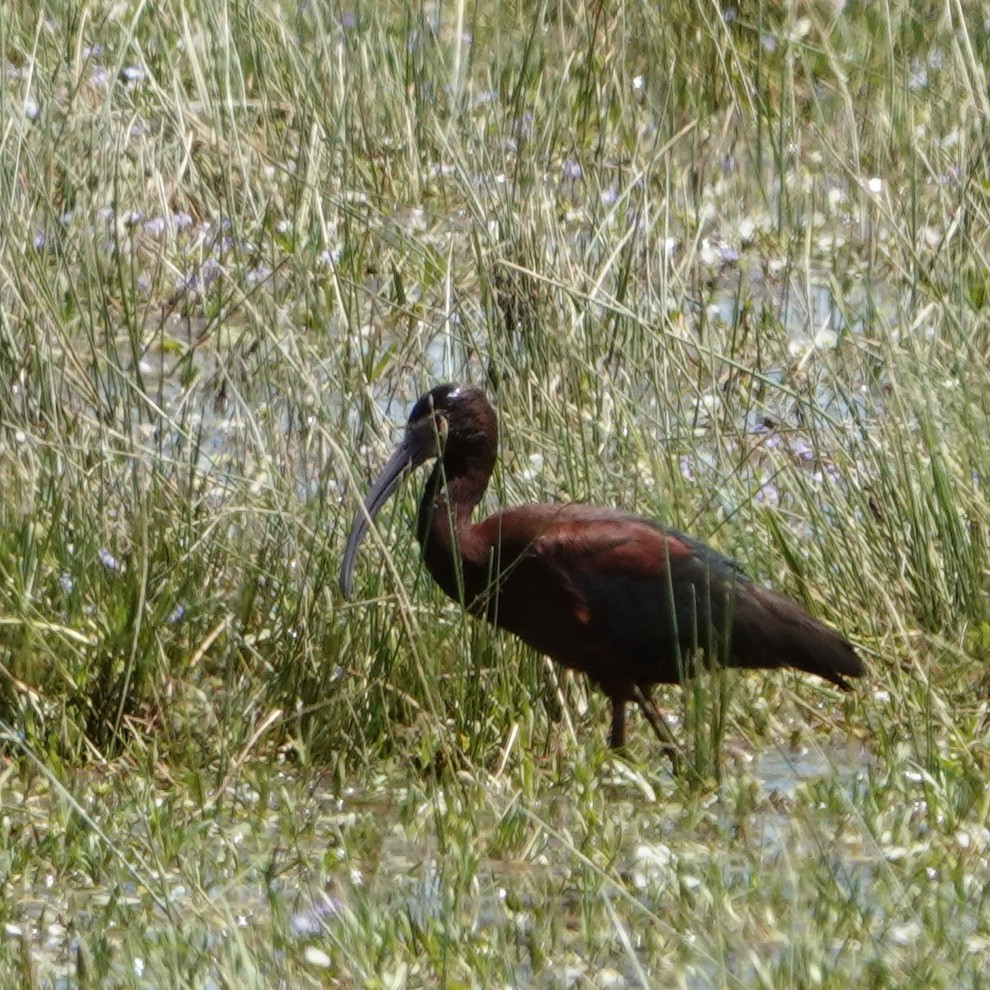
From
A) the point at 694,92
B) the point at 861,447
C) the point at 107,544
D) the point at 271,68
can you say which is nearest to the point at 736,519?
the point at 861,447

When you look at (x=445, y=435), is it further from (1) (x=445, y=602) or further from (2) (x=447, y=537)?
(1) (x=445, y=602)

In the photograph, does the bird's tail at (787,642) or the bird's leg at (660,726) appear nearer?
the bird's leg at (660,726)

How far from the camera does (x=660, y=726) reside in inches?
195

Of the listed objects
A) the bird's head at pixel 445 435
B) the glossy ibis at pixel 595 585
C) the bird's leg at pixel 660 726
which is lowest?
the bird's leg at pixel 660 726

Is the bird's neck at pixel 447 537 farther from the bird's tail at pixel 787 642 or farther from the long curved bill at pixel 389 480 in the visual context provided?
the bird's tail at pixel 787 642

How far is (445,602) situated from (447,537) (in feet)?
0.94

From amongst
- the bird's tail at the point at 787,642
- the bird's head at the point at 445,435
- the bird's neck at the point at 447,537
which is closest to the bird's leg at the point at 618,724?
the bird's tail at the point at 787,642

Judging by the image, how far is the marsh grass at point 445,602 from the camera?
3.68 metres

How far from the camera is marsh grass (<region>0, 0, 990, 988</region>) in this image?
12.1ft

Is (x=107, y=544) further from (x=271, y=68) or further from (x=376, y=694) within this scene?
(x=271, y=68)

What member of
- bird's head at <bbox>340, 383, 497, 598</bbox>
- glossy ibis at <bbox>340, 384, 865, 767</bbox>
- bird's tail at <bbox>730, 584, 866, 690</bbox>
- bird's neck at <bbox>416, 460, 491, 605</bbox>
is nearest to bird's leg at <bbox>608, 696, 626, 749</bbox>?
glossy ibis at <bbox>340, 384, 865, 767</bbox>

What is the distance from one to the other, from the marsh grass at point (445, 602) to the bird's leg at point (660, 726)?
5 cm

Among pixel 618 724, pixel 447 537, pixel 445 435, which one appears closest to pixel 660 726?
pixel 618 724

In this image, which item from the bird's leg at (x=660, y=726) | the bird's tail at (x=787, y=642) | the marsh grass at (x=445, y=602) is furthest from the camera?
the bird's tail at (x=787, y=642)
